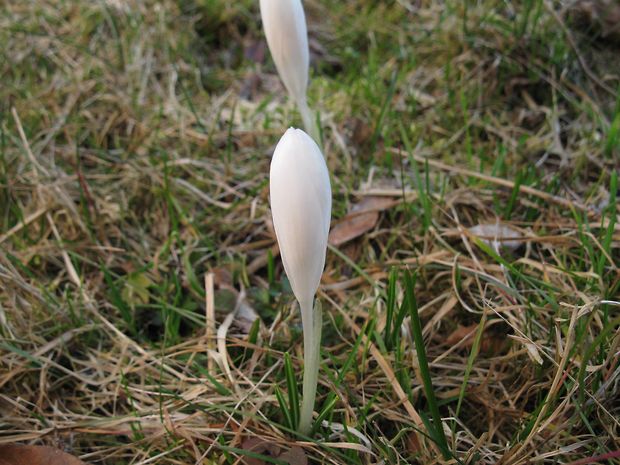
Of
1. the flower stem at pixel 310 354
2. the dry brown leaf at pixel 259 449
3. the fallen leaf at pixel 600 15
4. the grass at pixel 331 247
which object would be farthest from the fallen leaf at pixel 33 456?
the fallen leaf at pixel 600 15

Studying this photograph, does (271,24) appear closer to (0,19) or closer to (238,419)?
(238,419)

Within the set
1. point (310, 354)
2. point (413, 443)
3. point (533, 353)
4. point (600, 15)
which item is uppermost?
point (600, 15)

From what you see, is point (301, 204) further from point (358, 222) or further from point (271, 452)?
point (358, 222)

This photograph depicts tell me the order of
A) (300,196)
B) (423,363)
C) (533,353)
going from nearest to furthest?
1. (300,196)
2. (423,363)
3. (533,353)

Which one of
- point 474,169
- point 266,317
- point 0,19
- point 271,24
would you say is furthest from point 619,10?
point 0,19

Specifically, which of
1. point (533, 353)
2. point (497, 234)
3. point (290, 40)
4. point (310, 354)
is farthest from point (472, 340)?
point (290, 40)

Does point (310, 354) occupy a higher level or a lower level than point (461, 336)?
higher

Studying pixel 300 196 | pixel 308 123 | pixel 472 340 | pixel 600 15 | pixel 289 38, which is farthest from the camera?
pixel 600 15
